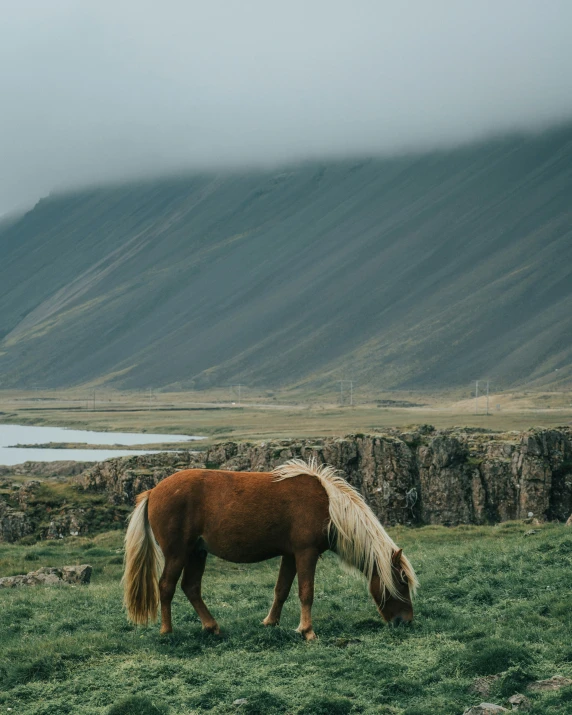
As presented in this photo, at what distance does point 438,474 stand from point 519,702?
83.8 feet

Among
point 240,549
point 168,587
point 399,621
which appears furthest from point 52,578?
point 399,621

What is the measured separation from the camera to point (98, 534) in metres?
34.9

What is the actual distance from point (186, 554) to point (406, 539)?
15300mm

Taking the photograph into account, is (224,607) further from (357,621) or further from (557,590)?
(557,590)

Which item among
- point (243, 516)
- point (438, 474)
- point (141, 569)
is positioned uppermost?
point (243, 516)

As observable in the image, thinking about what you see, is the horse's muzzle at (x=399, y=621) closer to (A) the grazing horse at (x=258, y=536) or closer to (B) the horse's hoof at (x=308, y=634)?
(A) the grazing horse at (x=258, y=536)

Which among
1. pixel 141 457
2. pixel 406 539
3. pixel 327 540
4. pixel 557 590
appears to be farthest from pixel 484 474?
pixel 327 540

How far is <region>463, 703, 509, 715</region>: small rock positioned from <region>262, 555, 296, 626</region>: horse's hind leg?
17.8ft

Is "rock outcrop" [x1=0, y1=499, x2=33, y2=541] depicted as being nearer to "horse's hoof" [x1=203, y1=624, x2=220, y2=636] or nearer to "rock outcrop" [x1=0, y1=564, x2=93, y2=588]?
"rock outcrop" [x1=0, y1=564, x2=93, y2=588]

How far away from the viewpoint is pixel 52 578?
2302 centimetres

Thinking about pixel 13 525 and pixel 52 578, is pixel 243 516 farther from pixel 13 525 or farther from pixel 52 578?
pixel 13 525

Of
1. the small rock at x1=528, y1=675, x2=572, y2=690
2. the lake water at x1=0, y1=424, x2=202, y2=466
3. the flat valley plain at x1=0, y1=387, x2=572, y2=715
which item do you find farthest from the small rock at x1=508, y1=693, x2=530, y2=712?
the lake water at x1=0, y1=424, x2=202, y2=466

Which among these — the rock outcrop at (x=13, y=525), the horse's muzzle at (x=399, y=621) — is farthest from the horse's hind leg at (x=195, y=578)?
the rock outcrop at (x=13, y=525)

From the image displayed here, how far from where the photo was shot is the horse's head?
1608 cm
